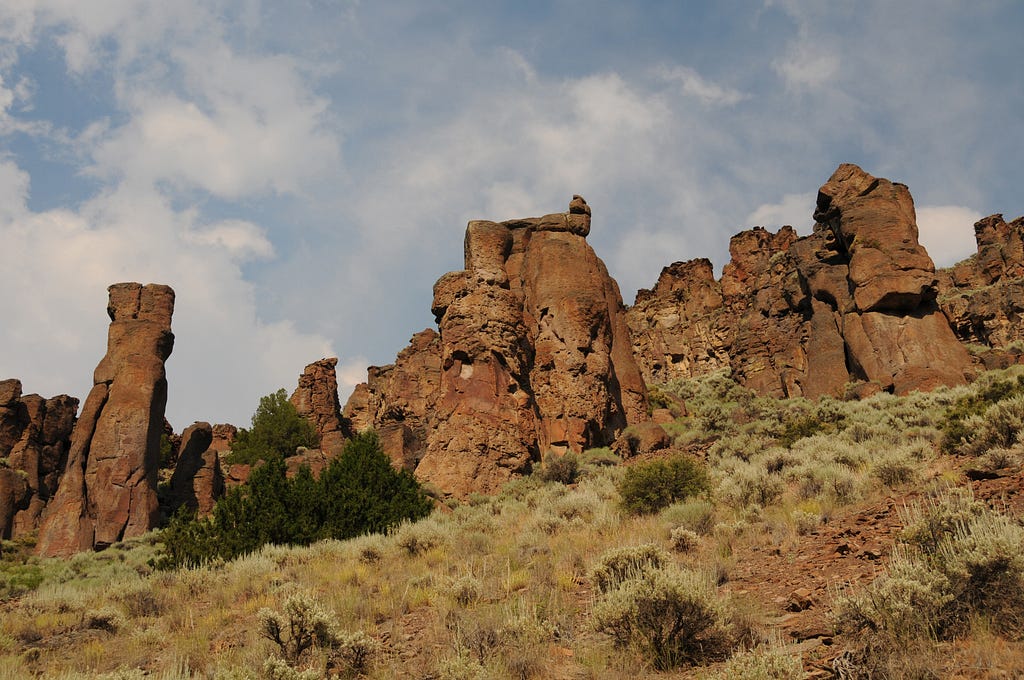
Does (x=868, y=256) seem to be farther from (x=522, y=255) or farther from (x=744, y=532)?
(x=744, y=532)

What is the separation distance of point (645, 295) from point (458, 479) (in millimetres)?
57076

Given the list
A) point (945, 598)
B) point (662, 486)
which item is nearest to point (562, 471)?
point (662, 486)

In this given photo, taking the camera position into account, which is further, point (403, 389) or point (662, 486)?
point (403, 389)

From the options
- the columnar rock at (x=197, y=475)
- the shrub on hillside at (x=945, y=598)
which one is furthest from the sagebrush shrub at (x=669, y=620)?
the columnar rock at (x=197, y=475)

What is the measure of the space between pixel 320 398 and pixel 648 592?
190 feet

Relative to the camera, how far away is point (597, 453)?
22.9 m

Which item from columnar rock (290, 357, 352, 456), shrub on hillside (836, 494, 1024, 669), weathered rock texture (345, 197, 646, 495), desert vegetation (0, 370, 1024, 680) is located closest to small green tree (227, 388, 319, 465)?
columnar rock (290, 357, 352, 456)

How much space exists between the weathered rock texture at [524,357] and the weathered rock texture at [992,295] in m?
15.4

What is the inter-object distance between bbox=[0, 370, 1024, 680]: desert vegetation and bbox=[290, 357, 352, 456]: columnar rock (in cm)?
4518

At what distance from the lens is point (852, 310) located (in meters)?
30.5

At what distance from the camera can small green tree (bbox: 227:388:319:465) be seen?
2051 inches

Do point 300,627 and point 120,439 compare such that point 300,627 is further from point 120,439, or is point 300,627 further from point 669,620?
point 120,439

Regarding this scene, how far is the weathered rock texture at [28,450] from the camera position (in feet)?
116

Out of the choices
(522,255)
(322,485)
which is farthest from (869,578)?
(522,255)
